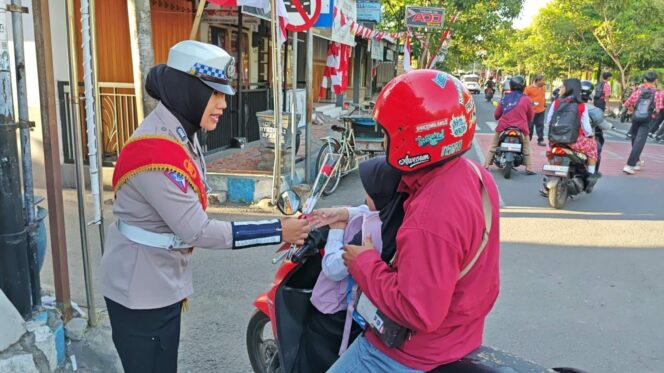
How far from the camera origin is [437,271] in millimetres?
1461

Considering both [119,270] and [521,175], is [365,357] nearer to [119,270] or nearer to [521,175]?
[119,270]

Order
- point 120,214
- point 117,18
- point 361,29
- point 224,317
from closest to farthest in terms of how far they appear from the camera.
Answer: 1. point 120,214
2. point 224,317
3. point 117,18
4. point 361,29

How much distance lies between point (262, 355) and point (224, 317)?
1.12 meters

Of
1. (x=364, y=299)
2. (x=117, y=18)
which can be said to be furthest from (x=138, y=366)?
(x=117, y=18)

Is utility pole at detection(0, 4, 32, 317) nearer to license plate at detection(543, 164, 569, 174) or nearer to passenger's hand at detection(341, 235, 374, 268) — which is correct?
passenger's hand at detection(341, 235, 374, 268)

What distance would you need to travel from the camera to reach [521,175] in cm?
947

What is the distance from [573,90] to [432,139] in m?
6.45

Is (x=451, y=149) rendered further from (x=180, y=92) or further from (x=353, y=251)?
(x=180, y=92)

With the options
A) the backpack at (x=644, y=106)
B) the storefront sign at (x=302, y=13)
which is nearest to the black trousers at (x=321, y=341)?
the storefront sign at (x=302, y=13)

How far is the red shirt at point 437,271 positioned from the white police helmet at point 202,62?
2.61 ft

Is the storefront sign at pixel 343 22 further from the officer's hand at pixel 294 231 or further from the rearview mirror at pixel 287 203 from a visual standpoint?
the officer's hand at pixel 294 231

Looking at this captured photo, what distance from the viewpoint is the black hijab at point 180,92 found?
195cm

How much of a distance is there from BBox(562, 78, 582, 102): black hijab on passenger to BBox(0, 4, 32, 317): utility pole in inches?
262

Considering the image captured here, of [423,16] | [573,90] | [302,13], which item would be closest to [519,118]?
[573,90]
